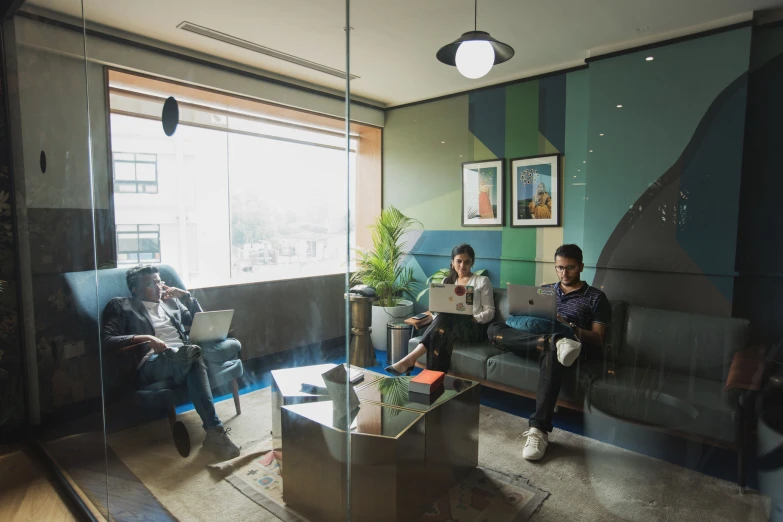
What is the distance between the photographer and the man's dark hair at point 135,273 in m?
1.63

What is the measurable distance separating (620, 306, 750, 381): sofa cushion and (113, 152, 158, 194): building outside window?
5.66 feet

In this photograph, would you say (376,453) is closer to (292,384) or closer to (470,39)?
(292,384)

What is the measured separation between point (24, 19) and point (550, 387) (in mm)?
2909

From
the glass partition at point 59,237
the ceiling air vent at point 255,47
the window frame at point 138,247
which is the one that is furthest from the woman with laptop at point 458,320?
the glass partition at point 59,237

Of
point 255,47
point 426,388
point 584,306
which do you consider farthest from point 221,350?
point 584,306

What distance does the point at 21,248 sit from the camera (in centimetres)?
214

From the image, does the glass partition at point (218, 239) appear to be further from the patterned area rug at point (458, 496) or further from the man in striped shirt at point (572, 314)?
the man in striped shirt at point (572, 314)

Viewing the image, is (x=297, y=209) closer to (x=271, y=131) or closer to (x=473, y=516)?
(x=271, y=131)

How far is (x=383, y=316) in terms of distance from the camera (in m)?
1.74

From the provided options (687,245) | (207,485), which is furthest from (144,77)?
(687,245)

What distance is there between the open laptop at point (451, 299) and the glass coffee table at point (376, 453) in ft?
1.09

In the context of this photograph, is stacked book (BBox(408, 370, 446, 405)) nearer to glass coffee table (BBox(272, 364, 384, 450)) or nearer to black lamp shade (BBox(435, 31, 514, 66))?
glass coffee table (BBox(272, 364, 384, 450))

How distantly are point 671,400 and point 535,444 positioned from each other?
24.2 inches

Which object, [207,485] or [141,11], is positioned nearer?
[207,485]
